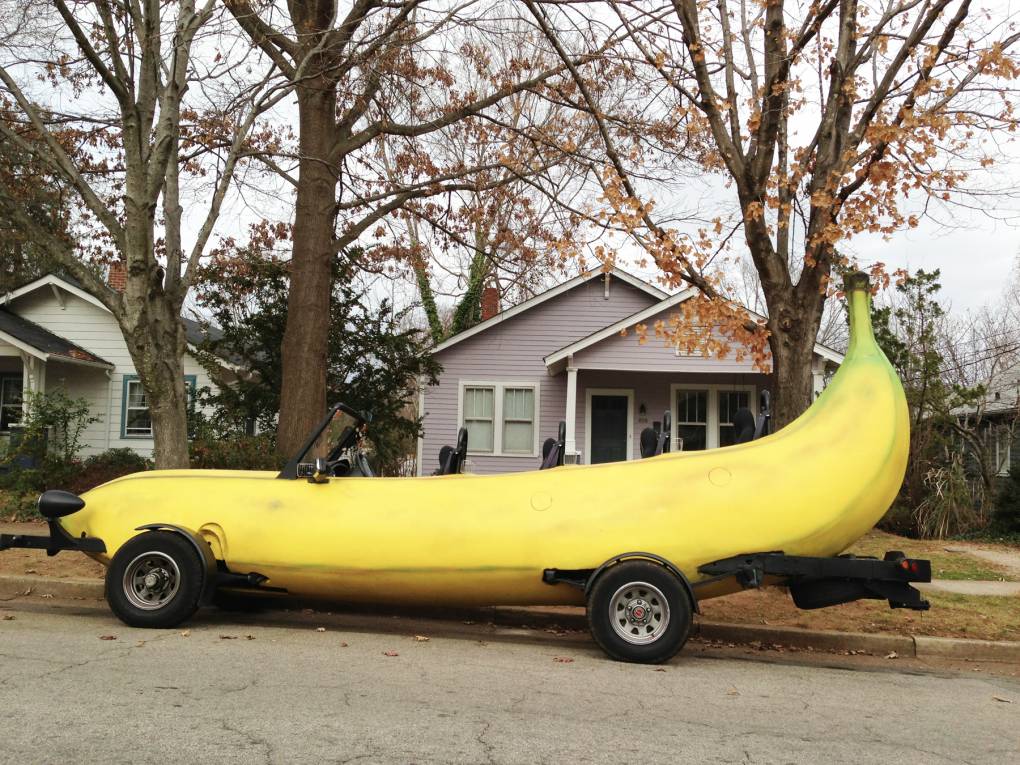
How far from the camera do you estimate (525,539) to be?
6.17m

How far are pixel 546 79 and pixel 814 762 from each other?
37.5 feet

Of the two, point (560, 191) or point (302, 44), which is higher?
point (302, 44)

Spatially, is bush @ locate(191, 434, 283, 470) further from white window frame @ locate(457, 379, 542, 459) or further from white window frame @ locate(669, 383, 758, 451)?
white window frame @ locate(669, 383, 758, 451)

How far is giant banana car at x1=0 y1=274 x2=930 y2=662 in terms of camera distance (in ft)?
19.4

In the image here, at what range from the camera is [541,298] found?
2011 centimetres

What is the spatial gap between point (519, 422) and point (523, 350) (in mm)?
1675

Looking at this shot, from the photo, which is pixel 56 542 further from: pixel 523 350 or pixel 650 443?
pixel 523 350

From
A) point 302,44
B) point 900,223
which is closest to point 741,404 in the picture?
point 900,223

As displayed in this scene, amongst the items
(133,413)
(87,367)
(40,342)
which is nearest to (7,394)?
(87,367)

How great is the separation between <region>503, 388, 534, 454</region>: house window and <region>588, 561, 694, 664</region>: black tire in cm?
1427

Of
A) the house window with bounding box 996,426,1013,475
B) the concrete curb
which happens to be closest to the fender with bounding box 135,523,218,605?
the concrete curb

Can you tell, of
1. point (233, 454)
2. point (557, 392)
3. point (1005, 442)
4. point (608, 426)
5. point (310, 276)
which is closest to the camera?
point (310, 276)

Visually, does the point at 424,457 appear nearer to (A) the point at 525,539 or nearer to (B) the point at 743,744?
(A) the point at 525,539

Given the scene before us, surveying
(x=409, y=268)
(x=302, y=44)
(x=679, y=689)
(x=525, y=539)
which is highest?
(x=302, y=44)
